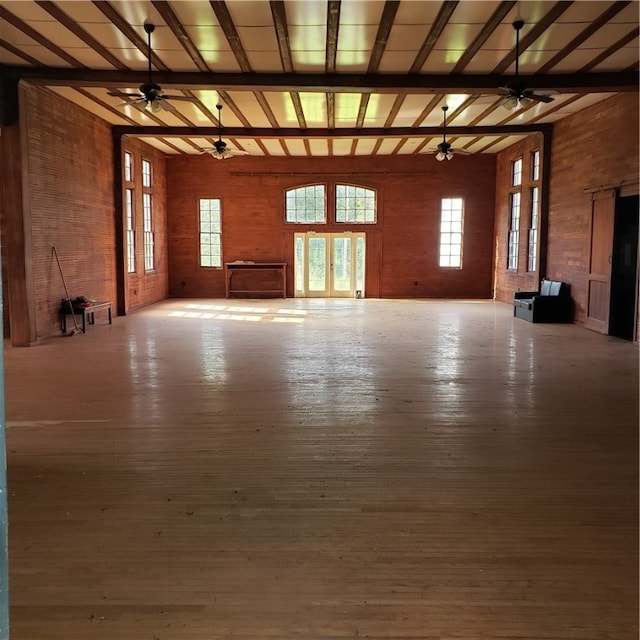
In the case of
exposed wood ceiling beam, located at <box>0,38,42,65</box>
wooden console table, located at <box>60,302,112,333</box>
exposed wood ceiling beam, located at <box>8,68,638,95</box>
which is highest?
exposed wood ceiling beam, located at <box>0,38,42,65</box>

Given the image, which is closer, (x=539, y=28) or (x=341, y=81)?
(x=539, y=28)

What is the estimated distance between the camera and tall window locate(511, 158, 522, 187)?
13948 mm

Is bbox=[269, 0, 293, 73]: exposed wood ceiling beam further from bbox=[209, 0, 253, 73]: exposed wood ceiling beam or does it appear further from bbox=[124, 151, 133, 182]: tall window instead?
bbox=[124, 151, 133, 182]: tall window

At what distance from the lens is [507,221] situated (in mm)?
14727

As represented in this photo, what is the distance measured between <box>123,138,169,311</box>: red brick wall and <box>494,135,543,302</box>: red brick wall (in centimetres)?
899

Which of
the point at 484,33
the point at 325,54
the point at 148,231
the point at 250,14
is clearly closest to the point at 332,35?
the point at 325,54

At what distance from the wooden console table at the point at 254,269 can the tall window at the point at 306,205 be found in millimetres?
1405

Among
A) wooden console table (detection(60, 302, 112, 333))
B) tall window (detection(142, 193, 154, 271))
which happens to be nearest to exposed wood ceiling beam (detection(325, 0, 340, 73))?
wooden console table (detection(60, 302, 112, 333))

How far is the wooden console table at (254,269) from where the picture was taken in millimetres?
15938

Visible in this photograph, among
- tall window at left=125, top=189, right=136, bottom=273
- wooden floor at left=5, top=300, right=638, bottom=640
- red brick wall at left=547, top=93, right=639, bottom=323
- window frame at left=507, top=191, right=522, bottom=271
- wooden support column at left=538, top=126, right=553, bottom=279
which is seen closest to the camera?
wooden floor at left=5, top=300, right=638, bottom=640

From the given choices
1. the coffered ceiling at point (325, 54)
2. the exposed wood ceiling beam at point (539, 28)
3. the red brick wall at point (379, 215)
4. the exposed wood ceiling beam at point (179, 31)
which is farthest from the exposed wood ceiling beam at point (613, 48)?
Answer: the red brick wall at point (379, 215)

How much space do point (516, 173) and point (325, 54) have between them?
330 inches

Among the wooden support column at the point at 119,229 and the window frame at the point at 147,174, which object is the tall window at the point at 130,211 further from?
the window frame at the point at 147,174

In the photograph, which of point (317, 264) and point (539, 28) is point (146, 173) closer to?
point (317, 264)
